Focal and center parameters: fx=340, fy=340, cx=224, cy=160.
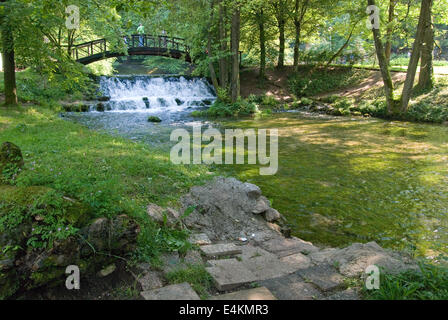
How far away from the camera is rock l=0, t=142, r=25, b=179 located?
3.72 meters

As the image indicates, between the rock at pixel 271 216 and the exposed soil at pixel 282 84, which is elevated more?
the exposed soil at pixel 282 84

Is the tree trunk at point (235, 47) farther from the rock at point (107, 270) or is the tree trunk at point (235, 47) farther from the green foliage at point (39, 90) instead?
the rock at point (107, 270)

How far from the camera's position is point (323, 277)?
3350 millimetres

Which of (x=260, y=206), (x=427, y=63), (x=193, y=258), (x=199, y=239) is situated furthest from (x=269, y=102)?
(x=193, y=258)

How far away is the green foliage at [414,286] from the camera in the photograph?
8.73ft

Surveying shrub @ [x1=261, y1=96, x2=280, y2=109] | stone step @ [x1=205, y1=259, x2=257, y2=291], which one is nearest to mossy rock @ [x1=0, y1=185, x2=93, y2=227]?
stone step @ [x1=205, y1=259, x2=257, y2=291]

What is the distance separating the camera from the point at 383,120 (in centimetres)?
1658

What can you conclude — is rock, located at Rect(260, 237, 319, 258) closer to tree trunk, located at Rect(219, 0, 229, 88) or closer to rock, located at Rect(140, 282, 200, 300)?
rock, located at Rect(140, 282, 200, 300)

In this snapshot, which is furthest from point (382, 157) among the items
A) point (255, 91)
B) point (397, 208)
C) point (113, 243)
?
point (255, 91)

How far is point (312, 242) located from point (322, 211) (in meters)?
1.07

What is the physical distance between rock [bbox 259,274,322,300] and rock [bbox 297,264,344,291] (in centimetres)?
7

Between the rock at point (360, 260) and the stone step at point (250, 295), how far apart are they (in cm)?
92

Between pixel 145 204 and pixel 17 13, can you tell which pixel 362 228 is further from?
pixel 17 13

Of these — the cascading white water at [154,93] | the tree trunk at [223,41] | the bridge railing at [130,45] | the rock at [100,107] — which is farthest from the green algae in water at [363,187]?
the bridge railing at [130,45]
